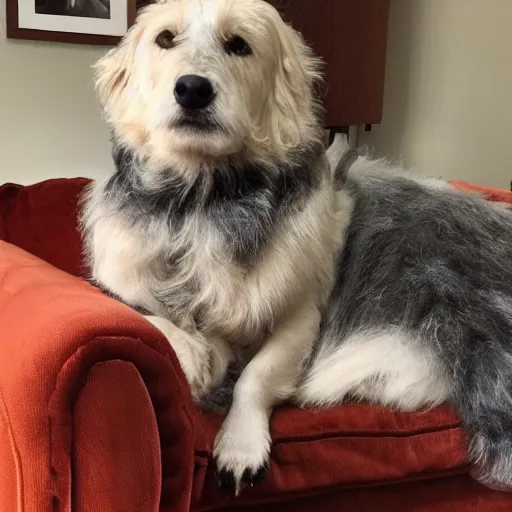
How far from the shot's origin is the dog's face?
3.57ft

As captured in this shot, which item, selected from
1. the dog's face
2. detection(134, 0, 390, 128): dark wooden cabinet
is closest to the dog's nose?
the dog's face

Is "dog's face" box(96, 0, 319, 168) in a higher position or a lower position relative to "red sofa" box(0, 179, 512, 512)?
higher

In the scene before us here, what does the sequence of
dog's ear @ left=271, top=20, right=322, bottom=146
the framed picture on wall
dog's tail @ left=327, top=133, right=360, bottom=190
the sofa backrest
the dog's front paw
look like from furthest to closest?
the framed picture on wall
the sofa backrest
dog's tail @ left=327, top=133, right=360, bottom=190
dog's ear @ left=271, top=20, right=322, bottom=146
the dog's front paw

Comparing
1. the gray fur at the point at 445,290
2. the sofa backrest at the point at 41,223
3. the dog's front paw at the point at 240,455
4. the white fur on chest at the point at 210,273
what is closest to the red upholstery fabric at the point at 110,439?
the dog's front paw at the point at 240,455

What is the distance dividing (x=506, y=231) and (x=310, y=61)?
580 mm

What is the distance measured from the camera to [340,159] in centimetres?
164

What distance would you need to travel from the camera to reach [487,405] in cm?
113

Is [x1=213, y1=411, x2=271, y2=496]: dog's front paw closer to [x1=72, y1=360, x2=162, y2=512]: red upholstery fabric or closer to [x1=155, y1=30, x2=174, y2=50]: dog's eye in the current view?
[x1=72, y1=360, x2=162, y2=512]: red upholstery fabric

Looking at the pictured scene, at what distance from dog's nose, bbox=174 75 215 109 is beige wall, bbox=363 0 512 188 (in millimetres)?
1959

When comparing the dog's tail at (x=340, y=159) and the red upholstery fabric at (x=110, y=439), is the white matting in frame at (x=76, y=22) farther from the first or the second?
the red upholstery fabric at (x=110, y=439)

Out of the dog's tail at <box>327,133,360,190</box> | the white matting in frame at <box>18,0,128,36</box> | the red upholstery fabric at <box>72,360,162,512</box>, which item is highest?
the white matting in frame at <box>18,0,128,36</box>

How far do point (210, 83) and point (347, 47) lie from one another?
48.2 inches

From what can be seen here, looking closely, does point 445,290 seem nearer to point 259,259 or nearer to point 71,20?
point 259,259

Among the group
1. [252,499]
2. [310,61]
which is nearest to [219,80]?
[310,61]
